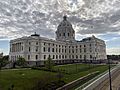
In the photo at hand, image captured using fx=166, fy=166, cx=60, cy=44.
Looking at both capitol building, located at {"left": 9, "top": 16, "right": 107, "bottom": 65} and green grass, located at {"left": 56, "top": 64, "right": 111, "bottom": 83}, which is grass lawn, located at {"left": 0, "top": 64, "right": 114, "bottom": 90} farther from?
capitol building, located at {"left": 9, "top": 16, "right": 107, "bottom": 65}

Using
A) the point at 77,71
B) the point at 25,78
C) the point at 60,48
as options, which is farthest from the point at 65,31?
the point at 25,78

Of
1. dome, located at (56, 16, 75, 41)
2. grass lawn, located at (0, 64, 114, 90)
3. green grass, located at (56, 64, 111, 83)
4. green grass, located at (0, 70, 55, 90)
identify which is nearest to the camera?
green grass, located at (0, 70, 55, 90)

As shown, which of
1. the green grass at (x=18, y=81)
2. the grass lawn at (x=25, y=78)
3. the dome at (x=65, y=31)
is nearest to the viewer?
the green grass at (x=18, y=81)

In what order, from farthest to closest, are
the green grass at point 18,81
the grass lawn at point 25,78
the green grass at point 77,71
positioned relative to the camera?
the green grass at point 77,71 → the grass lawn at point 25,78 → the green grass at point 18,81

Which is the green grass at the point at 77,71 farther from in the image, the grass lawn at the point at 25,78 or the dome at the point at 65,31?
the dome at the point at 65,31

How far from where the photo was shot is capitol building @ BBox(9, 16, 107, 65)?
310ft

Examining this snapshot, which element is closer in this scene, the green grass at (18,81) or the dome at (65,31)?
the green grass at (18,81)

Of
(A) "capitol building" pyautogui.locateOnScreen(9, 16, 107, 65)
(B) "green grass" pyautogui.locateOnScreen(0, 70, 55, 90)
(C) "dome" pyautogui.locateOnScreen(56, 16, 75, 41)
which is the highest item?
(C) "dome" pyautogui.locateOnScreen(56, 16, 75, 41)

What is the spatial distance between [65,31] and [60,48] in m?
17.9

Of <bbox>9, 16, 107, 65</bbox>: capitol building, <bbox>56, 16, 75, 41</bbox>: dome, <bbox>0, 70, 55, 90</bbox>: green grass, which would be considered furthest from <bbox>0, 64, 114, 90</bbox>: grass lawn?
<bbox>56, 16, 75, 41</bbox>: dome

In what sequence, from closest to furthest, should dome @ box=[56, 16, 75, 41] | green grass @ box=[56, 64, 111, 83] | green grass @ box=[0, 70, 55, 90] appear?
1. green grass @ box=[0, 70, 55, 90]
2. green grass @ box=[56, 64, 111, 83]
3. dome @ box=[56, 16, 75, 41]

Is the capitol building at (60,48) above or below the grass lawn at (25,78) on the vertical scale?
above

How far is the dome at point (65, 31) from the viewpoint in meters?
131

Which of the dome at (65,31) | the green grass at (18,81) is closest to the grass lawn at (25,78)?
the green grass at (18,81)
